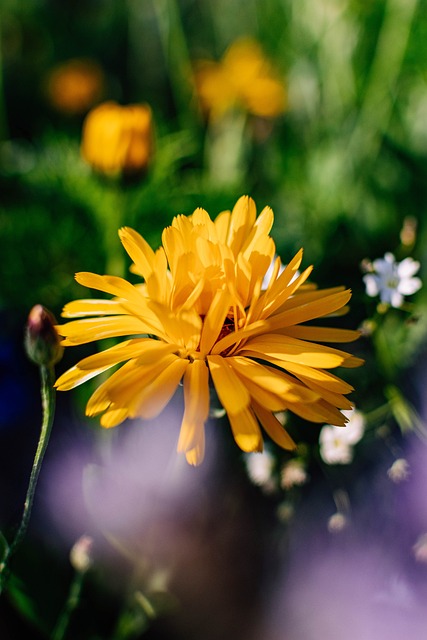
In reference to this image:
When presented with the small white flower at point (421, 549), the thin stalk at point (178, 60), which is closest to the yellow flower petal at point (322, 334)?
the small white flower at point (421, 549)

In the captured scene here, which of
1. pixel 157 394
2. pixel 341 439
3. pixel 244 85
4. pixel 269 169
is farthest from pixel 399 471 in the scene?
pixel 244 85

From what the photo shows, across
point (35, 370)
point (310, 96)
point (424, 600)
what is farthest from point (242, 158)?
point (424, 600)

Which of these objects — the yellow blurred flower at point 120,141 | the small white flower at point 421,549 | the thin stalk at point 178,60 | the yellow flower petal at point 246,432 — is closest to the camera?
the yellow flower petal at point 246,432

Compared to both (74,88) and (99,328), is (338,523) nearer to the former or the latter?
(99,328)

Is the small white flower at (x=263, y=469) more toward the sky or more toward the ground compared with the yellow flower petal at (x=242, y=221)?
more toward the ground

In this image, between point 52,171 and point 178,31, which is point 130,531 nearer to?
point 52,171

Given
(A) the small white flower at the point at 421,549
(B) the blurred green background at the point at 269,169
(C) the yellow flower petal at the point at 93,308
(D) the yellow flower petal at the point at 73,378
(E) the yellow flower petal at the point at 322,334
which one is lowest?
(A) the small white flower at the point at 421,549

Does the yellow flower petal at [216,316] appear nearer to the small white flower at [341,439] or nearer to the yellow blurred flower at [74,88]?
the small white flower at [341,439]
